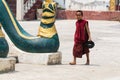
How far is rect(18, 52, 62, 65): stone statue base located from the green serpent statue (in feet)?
0.36

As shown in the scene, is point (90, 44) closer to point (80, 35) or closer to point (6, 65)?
point (80, 35)

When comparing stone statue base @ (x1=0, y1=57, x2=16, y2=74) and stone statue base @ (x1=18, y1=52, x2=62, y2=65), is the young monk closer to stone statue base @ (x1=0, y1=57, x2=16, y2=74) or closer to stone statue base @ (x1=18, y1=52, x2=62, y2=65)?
stone statue base @ (x1=18, y1=52, x2=62, y2=65)

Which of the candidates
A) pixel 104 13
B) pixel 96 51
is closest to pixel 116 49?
pixel 96 51

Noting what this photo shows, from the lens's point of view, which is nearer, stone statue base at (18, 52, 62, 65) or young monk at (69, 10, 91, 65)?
stone statue base at (18, 52, 62, 65)

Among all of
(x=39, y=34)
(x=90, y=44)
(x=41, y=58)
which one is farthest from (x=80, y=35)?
(x=41, y=58)

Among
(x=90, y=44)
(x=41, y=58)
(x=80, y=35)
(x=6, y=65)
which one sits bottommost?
(x=41, y=58)

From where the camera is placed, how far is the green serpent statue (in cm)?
1162

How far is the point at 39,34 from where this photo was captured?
465 inches

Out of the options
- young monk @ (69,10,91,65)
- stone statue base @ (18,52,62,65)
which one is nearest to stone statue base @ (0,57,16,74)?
stone statue base @ (18,52,62,65)

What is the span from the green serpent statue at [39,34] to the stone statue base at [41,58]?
109 mm

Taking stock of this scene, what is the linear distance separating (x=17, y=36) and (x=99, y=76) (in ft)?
8.23

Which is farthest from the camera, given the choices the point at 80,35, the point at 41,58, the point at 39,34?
the point at 80,35

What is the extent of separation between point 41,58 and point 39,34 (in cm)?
60

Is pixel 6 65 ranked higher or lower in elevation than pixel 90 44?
lower
